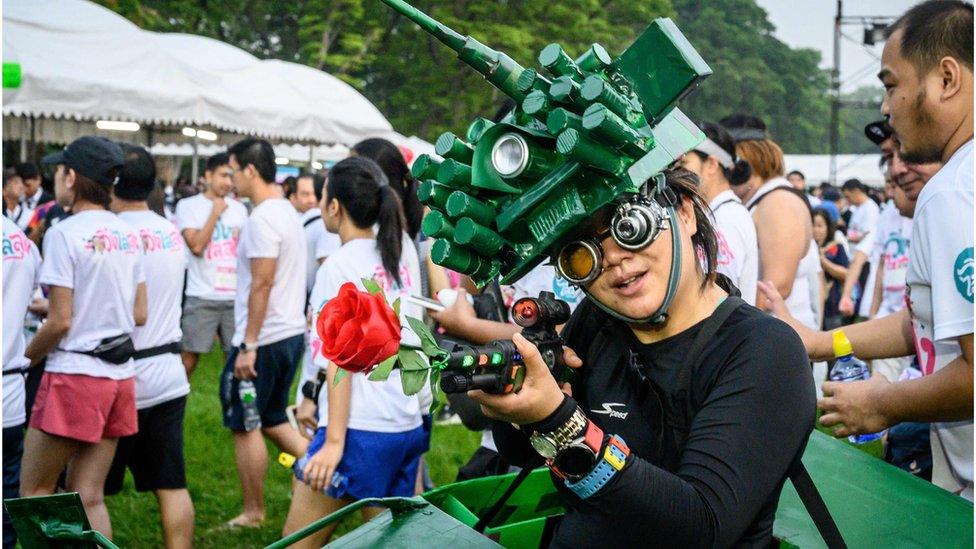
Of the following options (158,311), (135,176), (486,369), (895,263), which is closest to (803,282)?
(895,263)

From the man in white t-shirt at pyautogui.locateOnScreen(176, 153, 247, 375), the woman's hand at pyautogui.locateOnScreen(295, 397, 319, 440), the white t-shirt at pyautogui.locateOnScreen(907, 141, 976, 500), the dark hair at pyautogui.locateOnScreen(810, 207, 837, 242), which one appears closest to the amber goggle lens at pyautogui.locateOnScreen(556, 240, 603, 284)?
the white t-shirt at pyautogui.locateOnScreen(907, 141, 976, 500)

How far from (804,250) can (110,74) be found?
6.40 m

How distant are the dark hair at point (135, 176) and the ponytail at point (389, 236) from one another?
4.71 ft

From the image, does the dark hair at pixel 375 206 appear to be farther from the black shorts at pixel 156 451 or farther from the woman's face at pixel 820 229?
the woman's face at pixel 820 229

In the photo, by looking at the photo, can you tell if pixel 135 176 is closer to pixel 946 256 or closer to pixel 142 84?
pixel 946 256

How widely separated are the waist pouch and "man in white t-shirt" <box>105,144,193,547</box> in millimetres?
269

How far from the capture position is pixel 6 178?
1073 cm

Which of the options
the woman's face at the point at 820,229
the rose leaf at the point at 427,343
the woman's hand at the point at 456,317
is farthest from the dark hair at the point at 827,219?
the rose leaf at the point at 427,343

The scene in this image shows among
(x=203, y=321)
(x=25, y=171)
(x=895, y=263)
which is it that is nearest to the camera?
(x=895, y=263)

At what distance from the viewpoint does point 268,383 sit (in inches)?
217

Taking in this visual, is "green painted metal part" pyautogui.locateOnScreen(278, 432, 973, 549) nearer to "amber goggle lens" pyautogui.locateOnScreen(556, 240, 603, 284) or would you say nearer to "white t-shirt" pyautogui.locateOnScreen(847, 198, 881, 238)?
"amber goggle lens" pyautogui.locateOnScreen(556, 240, 603, 284)

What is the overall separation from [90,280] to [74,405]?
0.55m

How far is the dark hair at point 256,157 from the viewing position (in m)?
5.79

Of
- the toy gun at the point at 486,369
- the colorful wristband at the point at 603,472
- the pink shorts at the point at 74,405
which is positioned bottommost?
the pink shorts at the point at 74,405
